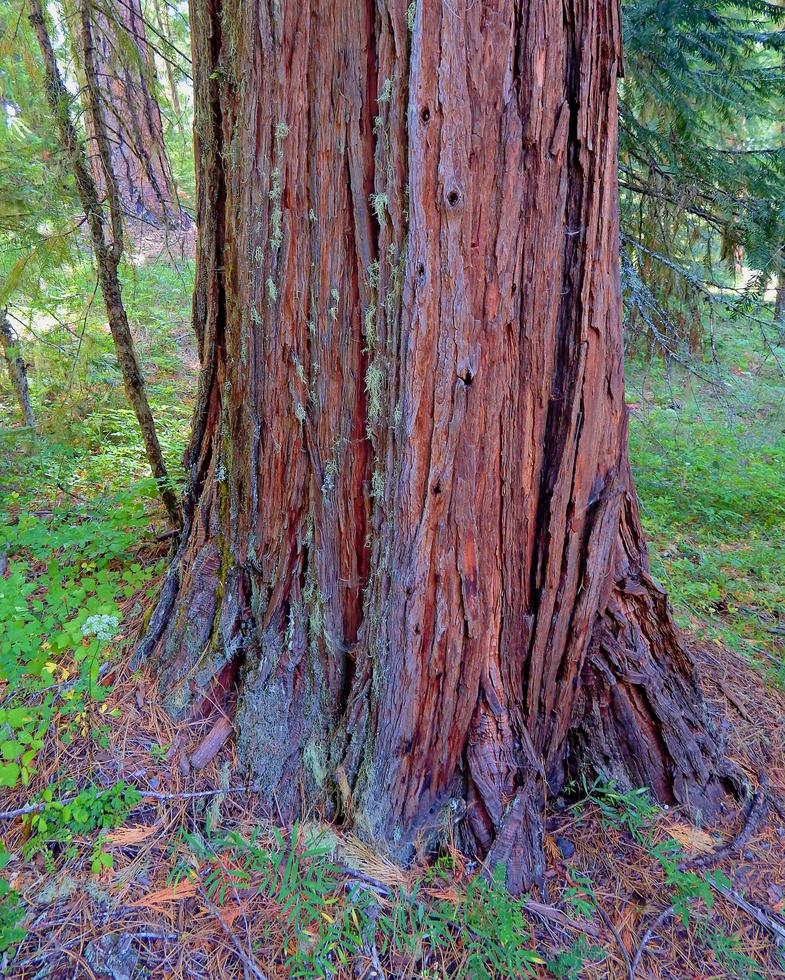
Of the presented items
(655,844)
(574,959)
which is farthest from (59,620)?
(655,844)

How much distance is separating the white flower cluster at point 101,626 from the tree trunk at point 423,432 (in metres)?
0.24

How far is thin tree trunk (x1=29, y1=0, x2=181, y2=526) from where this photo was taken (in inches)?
117

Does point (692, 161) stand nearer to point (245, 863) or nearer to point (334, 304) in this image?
point (334, 304)

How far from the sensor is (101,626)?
229 cm

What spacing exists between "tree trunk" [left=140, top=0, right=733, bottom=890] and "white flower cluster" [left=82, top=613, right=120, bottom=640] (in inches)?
9.4

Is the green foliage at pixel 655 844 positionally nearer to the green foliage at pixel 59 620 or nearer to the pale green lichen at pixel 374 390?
the pale green lichen at pixel 374 390

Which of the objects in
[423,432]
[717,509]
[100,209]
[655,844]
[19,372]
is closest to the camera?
[423,432]

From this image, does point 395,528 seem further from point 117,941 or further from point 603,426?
point 117,941

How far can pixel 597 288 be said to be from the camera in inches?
74.2

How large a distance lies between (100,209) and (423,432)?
8.29ft

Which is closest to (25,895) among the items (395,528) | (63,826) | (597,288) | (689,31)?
(63,826)

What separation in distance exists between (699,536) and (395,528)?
3.55 metres

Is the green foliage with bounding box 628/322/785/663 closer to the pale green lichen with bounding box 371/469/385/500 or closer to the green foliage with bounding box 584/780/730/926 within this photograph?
the green foliage with bounding box 584/780/730/926

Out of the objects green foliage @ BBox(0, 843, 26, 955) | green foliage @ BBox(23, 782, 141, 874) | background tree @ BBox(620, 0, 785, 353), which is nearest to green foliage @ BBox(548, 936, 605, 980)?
green foliage @ BBox(23, 782, 141, 874)
